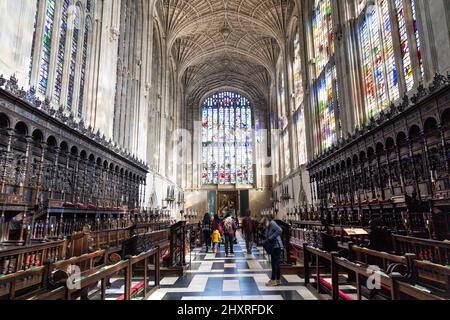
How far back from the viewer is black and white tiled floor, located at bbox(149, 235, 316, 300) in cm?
485

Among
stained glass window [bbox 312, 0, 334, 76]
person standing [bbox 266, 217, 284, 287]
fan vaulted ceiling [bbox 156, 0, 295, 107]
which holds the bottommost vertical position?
person standing [bbox 266, 217, 284, 287]

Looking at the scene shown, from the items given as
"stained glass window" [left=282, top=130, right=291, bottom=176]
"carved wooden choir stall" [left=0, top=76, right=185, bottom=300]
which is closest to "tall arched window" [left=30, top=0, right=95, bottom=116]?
"carved wooden choir stall" [left=0, top=76, right=185, bottom=300]

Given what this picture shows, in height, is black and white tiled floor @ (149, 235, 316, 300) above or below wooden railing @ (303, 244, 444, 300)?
below

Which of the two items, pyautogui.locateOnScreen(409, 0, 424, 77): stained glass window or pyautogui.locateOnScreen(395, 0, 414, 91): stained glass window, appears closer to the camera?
pyautogui.locateOnScreen(409, 0, 424, 77): stained glass window

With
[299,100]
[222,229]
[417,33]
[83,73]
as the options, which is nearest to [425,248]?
[417,33]

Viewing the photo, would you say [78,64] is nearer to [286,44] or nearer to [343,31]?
[343,31]

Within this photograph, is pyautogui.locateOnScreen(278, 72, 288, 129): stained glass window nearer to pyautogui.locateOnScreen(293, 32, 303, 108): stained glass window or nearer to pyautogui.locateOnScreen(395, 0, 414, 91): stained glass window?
pyautogui.locateOnScreen(293, 32, 303, 108): stained glass window

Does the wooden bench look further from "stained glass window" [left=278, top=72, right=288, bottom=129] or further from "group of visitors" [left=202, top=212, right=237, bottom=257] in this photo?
"stained glass window" [left=278, top=72, right=288, bottom=129]

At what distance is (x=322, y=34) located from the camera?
17.2m

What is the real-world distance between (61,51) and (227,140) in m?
26.7

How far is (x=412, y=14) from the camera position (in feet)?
28.2

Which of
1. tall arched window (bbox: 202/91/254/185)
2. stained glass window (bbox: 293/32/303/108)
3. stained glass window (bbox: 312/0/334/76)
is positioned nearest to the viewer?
stained glass window (bbox: 312/0/334/76)

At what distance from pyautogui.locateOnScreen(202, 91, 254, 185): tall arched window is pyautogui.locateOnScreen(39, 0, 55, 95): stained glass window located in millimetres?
26506

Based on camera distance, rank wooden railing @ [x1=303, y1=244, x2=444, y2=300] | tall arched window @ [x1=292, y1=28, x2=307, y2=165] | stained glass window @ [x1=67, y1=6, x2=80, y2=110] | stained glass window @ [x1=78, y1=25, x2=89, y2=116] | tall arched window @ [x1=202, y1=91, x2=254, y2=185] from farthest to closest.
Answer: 1. tall arched window @ [x1=202, y1=91, x2=254, y2=185]
2. tall arched window @ [x1=292, y1=28, x2=307, y2=165]
3. stained glass window @ [x1=78, y1=25, x2=89, y2=116]
4. stained glass window @ [x1=67, y1=6, x2=80, y2=110]
5. wooden railing @ [x1=303, y1=244, x2=444, y2=300]
